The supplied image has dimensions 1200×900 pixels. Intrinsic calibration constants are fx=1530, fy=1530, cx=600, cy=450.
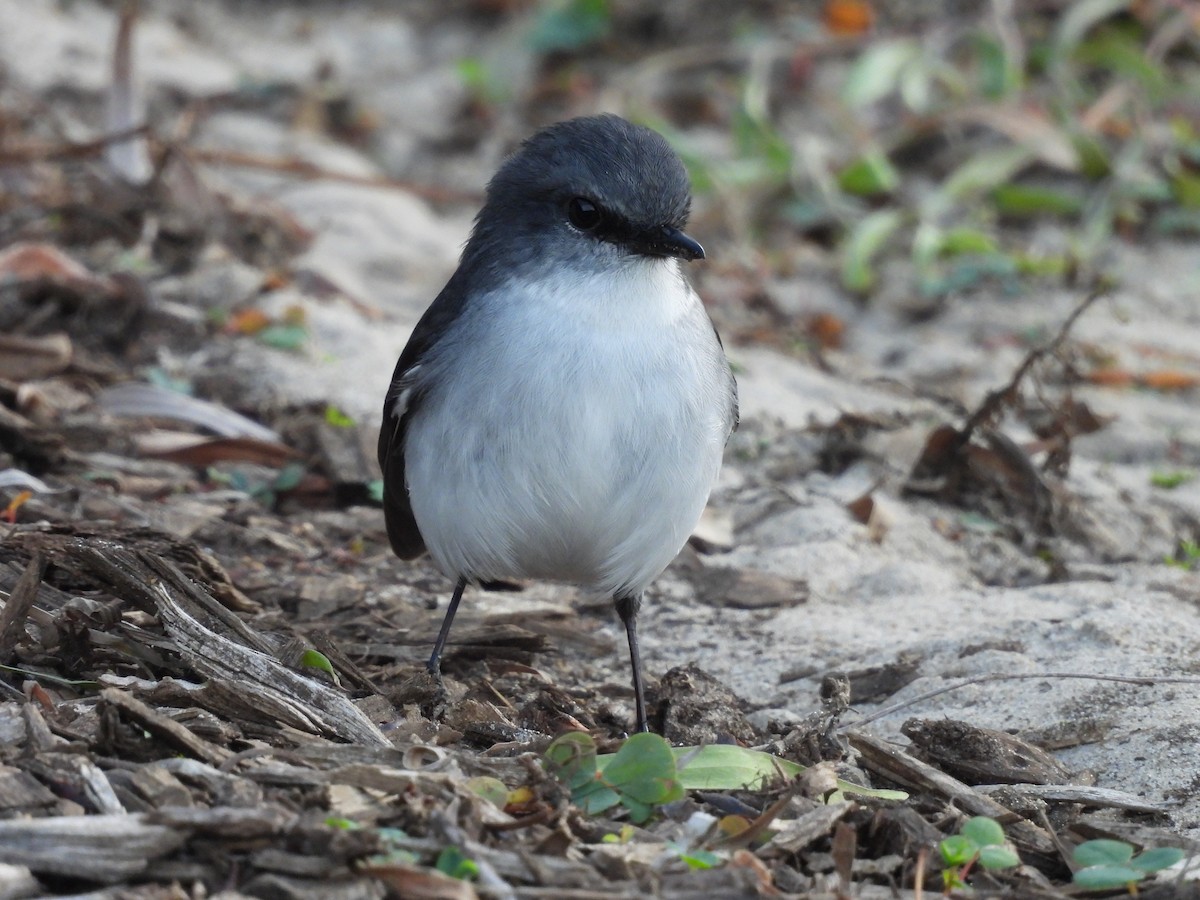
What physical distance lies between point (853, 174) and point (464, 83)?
288cm

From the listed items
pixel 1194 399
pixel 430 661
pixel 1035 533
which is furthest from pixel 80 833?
pixel 1194 399

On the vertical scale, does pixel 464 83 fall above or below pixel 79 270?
above

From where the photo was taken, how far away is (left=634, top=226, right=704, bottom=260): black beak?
4551 millimetres

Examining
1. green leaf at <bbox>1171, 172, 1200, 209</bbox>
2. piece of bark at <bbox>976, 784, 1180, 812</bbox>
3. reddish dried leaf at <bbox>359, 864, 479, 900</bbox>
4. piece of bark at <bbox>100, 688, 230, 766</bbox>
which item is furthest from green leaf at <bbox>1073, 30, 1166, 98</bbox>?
reddish dried leaf at <bbox>359, 864, 479, 900</bbox>

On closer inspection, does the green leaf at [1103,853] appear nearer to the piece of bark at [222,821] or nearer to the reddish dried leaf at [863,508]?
the piece of bark at [222,821]

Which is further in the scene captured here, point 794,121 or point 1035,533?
point 794,121

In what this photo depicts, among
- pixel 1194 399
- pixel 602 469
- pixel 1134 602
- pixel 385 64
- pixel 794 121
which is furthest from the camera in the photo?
pixel 385 64

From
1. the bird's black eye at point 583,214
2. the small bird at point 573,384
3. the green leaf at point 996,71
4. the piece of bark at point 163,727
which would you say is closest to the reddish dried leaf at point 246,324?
the small bird at point 573,384

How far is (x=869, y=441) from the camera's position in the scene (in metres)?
6.57

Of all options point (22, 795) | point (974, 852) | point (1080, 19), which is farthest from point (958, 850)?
point (1080, 19)

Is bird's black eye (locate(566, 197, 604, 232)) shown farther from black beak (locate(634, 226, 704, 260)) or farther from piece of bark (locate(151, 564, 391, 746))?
piece of bark (locate(151, 564, 391, 746))

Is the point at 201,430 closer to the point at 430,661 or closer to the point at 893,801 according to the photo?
the point at 430,661

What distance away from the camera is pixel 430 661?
15.4ft

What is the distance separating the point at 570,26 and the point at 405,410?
6401 mm
